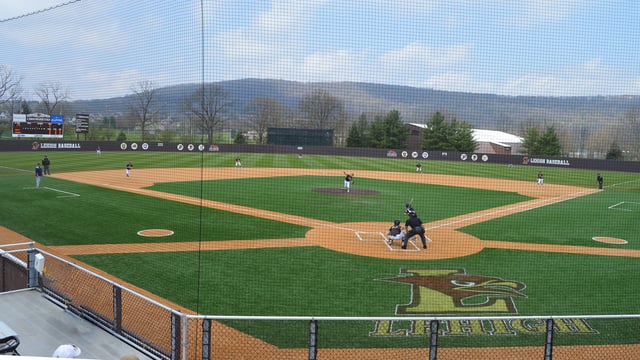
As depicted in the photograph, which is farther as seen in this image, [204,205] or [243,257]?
[204,205]

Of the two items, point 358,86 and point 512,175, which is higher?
point 358,86

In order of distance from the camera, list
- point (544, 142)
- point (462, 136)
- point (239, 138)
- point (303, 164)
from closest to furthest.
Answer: point (544, 142)
point (462, 136)
point (239, 138)
point (303, 164)

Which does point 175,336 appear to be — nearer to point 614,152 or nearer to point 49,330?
point 49,330

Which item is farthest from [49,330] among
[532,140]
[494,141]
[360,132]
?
[494,141]

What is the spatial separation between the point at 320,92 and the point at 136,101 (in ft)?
39.3

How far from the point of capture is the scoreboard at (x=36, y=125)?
2147 cm

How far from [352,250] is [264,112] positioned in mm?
11092

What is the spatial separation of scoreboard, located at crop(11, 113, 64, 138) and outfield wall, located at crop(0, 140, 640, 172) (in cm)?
1401

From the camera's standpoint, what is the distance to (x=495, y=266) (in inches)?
438

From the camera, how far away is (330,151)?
131ft

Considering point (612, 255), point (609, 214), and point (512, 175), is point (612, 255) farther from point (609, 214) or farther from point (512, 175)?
point (512, 175)

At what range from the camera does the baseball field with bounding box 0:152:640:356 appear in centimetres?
796

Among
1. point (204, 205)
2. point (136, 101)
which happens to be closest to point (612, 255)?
point (204, 205)

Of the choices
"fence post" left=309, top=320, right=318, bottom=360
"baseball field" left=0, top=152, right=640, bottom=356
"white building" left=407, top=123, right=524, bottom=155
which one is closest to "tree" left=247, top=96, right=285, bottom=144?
"baseball field" left=0, top=152, right=640, bottom=356
